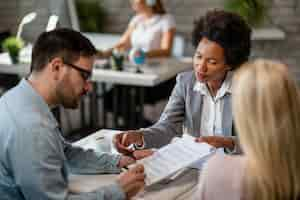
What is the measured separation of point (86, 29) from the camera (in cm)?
490

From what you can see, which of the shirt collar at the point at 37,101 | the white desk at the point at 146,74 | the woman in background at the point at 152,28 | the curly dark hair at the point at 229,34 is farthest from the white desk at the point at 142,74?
the shirt collar at the point at 37,101

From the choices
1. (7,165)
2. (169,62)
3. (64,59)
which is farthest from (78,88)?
(169,62)

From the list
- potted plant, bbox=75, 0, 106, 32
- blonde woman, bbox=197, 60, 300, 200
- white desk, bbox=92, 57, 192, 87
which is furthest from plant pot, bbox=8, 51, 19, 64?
blonde woman, bbox=197, 60, 300, 200

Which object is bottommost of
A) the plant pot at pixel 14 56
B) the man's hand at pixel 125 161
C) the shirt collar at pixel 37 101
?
the man's hand at pixel 125 161

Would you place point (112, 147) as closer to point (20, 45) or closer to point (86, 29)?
point (20, 45)

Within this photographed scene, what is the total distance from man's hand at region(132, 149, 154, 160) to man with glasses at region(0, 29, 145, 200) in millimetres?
201

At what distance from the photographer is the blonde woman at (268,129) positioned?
105 centimetres

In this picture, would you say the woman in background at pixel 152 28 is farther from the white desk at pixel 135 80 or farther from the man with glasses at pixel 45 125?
the man with glasses at pixel 45 125

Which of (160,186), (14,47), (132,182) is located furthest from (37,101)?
(14,47)

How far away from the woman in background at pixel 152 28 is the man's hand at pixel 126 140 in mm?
1887

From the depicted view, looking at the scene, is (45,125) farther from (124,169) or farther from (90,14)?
(90,14)

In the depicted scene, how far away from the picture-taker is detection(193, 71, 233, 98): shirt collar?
1.96 m

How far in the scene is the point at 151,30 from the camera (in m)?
3.88

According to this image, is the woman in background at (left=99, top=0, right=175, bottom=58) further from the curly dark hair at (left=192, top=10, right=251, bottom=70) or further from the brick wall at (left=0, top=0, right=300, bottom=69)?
the curly dark hair at (left=192, top=10, right=251, bottom=70)
